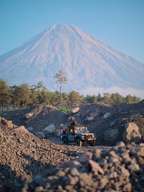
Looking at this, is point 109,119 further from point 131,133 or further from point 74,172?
point 74,172

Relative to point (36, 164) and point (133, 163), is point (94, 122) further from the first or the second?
point (133, 163)

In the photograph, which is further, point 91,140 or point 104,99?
point 104,99

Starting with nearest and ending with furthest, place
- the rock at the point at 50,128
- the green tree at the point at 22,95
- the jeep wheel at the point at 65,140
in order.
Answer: the jeep wheel at the point at 65,140 < the rock at the point at 50,128 < the green tree at the point at 22,95

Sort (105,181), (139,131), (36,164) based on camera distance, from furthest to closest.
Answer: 1. (139,131)
2. (36,164)
3. (105,181)

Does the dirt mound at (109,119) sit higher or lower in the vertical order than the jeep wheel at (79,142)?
higher

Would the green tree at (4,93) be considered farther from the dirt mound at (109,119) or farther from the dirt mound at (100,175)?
the dirt mound at (100,175)

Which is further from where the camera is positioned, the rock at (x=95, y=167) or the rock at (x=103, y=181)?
the rock at (x=95, y=167)

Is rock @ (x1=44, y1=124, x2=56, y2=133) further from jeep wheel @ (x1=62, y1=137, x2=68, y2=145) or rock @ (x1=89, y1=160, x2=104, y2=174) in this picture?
rock @ (x1=89, y1=160, x2=104, y2=174)

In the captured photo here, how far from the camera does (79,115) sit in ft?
148

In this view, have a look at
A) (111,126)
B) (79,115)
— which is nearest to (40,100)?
(79,115)

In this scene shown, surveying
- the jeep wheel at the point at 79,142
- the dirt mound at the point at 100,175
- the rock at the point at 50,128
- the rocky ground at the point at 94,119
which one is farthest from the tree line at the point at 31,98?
the dirt mound at the point at 100,175

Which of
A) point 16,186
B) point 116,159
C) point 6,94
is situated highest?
point 6,94

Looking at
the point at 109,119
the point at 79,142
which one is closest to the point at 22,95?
the point at 109,119

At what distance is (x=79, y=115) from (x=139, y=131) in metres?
15.2
